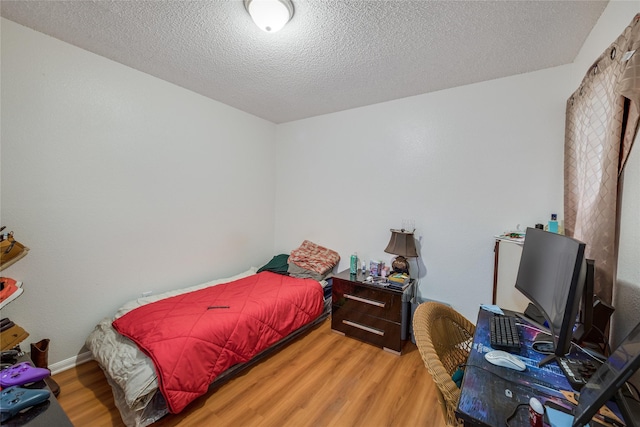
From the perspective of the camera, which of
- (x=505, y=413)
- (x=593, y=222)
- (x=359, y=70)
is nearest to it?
(x=505, y=413)

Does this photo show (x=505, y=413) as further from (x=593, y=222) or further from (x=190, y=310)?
(x=190, y=310)

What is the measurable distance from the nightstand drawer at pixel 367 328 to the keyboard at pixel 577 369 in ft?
4.49

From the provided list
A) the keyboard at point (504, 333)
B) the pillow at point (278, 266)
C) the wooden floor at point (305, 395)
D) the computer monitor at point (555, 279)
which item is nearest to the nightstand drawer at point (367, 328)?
the wooden floor at point (305, 395)

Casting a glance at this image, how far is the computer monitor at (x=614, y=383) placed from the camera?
1.94 feet

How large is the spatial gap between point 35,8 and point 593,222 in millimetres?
3542

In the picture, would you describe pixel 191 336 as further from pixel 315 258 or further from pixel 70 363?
pixel 315 258

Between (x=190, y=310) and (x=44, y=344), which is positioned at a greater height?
(x=190, y=310)

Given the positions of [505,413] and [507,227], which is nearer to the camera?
[505,413]

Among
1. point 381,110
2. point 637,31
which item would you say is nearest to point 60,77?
point 381,110

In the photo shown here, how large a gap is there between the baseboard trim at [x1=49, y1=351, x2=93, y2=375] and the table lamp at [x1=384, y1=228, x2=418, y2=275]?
284cm

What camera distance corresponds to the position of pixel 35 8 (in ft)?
5.23

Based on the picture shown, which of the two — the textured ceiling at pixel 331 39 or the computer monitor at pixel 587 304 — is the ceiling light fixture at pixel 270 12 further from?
the computer monitor at pixel 587 304

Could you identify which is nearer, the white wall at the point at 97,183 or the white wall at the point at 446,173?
the white wall at the point at 97,183

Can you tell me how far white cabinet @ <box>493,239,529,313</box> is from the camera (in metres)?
1.93
